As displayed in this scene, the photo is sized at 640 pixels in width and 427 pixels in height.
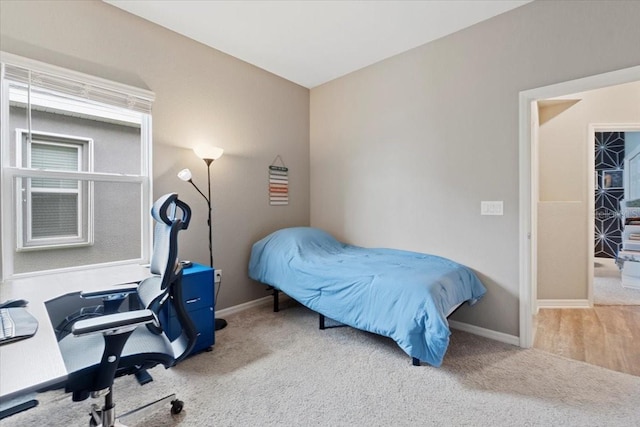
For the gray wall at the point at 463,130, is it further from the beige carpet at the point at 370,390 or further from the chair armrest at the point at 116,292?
the chair armrest at the point at 116,292

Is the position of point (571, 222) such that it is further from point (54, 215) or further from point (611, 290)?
point (54, 215)

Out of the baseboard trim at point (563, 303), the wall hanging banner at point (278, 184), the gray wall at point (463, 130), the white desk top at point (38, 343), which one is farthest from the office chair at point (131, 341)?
the baseboard trim at point (563, 303)

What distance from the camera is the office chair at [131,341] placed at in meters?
1.17

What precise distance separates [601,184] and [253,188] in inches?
272

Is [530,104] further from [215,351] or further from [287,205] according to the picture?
[215,351]

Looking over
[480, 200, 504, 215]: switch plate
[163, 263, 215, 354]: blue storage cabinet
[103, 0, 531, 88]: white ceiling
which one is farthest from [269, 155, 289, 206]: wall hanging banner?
[480, 200, 504, 215]: switch plate

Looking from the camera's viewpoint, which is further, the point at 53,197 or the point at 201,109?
the point at 201,109

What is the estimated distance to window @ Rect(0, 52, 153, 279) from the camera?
2.12 metres

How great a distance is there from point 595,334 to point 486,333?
97 centimetres

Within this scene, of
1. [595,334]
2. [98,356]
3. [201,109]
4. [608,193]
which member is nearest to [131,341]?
[98,356]

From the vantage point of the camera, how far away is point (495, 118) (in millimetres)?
2609

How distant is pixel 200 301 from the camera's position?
2.41 metres

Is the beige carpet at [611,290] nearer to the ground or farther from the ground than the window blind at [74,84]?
nearer to the ground

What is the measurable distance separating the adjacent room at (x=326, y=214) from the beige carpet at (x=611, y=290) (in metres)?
0.08
